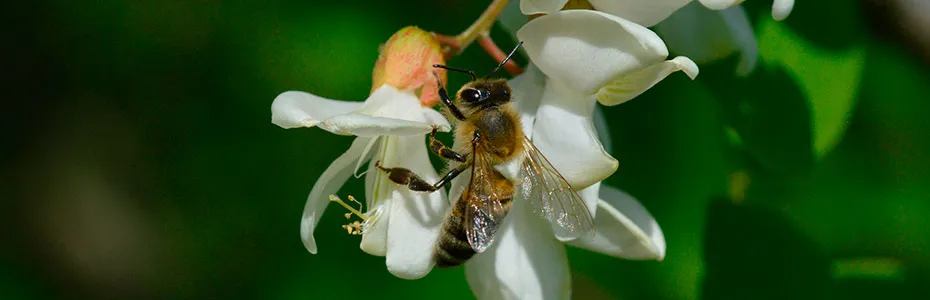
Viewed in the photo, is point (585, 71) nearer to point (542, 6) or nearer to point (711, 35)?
point (542, 6)


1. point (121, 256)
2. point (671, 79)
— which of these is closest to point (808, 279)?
point (671, 79)

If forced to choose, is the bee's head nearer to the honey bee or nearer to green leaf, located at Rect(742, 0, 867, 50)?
the honey bee

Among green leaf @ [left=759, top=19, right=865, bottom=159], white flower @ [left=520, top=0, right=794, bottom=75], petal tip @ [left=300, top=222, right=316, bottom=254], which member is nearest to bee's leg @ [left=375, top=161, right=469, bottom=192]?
petal tip @ [left=300, top=222, right=316, bottom=254]

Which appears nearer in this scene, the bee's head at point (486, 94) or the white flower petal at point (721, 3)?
the white flower petal at point (721, 3)

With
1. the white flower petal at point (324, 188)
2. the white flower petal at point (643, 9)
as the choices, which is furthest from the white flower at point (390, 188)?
the white flower petal at point (643, 9)

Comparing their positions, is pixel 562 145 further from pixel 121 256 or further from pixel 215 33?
pixel 121 256

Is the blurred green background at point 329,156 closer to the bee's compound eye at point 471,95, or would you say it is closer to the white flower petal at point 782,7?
the white flower petal at point 782,7

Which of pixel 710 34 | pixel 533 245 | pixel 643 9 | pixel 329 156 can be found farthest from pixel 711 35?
pixel 329 156
